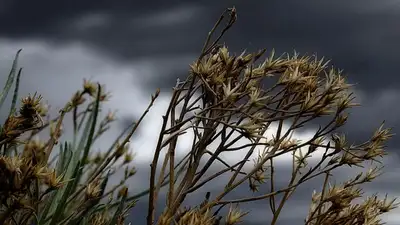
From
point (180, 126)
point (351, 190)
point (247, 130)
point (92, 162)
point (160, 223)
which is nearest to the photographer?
point (160, 223)

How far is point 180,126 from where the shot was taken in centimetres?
352

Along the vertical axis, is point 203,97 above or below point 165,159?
above

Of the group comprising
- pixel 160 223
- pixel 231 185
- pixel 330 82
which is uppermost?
pixel 330 82

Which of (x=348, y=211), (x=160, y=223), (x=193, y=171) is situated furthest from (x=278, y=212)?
(x=160, y=223)

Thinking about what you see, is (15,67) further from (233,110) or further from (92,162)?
(92,162)

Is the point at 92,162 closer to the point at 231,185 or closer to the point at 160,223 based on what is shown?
the point at 231,185

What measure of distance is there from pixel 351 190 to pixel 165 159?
977 mm

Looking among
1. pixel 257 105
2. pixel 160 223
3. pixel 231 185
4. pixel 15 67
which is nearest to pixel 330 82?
pixel 257 105

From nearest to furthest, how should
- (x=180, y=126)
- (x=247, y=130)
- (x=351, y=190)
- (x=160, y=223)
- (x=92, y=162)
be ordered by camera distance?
(x=160, y=223) < (x=247, y=130) < (x=180, y=126) < (x=351, y=190) < (x=92, y=162)

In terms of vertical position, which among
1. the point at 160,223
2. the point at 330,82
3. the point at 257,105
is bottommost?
the point at 160,223

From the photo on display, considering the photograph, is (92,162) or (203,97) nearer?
(203,97)

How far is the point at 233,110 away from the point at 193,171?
1.31ft

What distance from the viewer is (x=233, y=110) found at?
337cm

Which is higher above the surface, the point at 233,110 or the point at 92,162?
the point at 92,162
